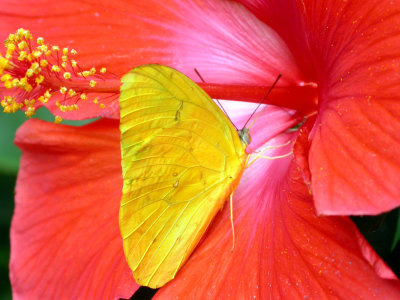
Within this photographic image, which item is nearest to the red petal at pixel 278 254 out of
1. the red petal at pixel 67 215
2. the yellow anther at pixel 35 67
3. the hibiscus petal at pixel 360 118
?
the hibiscus petal at pixel 360 118

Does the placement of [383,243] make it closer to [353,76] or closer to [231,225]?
[231,225]

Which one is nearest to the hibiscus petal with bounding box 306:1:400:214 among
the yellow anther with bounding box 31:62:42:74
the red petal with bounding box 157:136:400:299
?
the red petal with bounding box 157:136:400:299

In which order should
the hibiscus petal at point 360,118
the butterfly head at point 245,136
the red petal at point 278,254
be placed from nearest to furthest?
the hibiscus petal at point 360,118
the red petal at point 278,254
the butterfly head at point 245,136

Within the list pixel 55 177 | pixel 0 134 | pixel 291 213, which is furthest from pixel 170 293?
pixel 0 134

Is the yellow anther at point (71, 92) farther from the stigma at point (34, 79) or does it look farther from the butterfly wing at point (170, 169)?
the butterfly wing at point (170, 169)

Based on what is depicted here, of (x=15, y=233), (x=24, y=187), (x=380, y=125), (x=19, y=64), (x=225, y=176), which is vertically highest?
(x=380, y=125)

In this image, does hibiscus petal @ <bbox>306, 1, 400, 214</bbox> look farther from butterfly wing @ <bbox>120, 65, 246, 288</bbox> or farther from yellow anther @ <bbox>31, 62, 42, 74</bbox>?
yellow anther @ <bbox>31, 62, 42, 74</bbox>

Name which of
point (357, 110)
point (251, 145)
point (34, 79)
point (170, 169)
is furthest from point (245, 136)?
point (34, 79)
